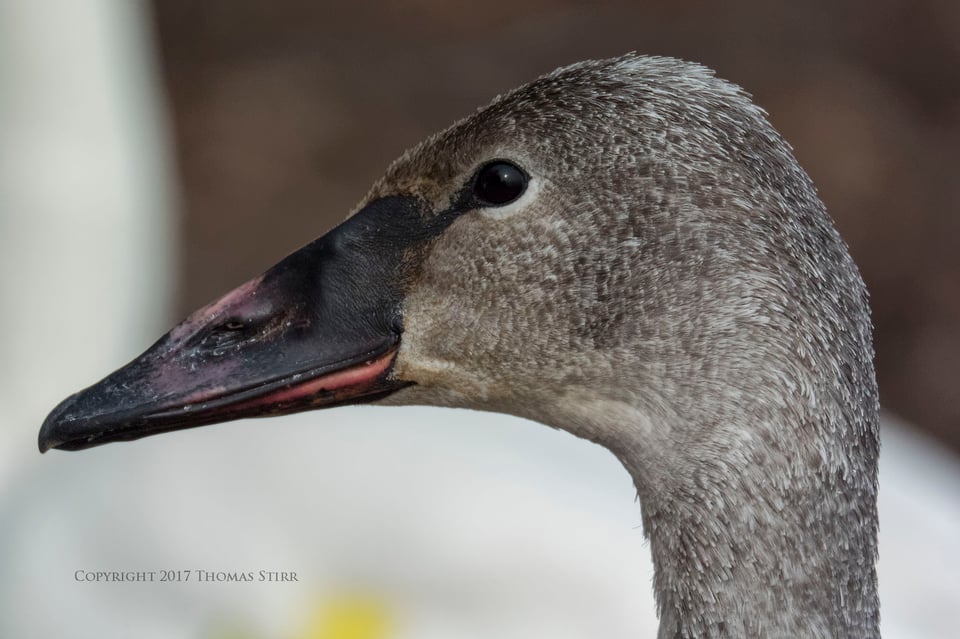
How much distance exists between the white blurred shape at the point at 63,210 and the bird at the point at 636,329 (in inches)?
77.8

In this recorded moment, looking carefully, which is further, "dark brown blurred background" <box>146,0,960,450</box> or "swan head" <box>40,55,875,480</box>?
"dark brown blurred background" <box>146,0,960,450</box>

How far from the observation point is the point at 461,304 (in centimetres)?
166

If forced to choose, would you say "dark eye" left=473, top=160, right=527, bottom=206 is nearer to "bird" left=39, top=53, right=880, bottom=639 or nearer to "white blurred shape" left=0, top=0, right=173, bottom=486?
"bird" left=39, top=53, right=880, bottom=639

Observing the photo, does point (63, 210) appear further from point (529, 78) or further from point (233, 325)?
point (529, 78)

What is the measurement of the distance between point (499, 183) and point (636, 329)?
0.84 ft

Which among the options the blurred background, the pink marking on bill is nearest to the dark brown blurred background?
the blurred background

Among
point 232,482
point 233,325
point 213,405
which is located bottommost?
point 213,405

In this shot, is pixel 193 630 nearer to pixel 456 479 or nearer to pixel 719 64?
pixel 456 479

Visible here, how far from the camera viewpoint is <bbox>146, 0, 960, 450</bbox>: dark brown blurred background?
20.1 feet

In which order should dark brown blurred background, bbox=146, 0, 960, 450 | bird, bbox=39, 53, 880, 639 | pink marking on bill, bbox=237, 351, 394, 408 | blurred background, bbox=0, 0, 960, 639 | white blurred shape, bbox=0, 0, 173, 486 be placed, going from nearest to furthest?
1. bird, bbox=39, 53, 880, 639
2. pink marking on bill, bbox=237, 351, 394, 408
3. blurred background, bbox=0, 0, 960, 639
4. white blurred shape, bbox=0, 0, 173, 486
5. dark brown blurred background, bbox=146, 0, 960, 450

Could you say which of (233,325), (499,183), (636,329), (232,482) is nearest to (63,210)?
(232,482)

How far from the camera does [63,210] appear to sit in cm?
359

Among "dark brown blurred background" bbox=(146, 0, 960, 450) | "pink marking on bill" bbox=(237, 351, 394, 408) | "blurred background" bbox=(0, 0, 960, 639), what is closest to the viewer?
"pink marking on bill" bbox=(237, 351, 394, 408)

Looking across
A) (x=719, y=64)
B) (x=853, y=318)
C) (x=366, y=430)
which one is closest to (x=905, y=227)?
(x=719, y=64)
